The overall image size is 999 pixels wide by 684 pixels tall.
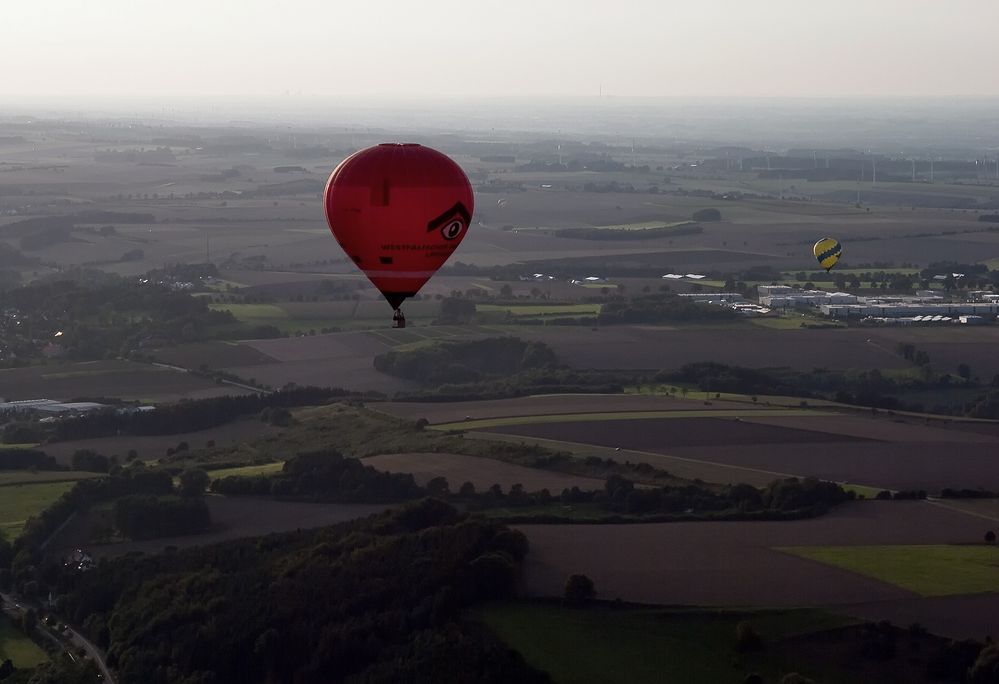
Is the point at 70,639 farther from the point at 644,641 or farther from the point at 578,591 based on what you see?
the point at 644,641

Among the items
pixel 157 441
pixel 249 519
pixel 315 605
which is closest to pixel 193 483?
pixel 249 519

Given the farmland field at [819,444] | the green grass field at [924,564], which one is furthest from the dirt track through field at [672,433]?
→ the green grass field at [924,564]

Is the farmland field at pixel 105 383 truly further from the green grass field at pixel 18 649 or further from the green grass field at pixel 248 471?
the green grass field at pixel 18 649

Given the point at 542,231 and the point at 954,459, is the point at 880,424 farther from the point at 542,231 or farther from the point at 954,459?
the point at 542,231

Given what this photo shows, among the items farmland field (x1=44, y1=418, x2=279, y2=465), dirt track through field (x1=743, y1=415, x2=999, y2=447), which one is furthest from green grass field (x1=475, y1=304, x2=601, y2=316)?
dirt track through field (x1=743, y1=415, x2=999, y2=447)

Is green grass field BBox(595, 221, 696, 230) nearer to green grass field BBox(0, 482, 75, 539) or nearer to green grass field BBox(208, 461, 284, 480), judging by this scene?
green grass field BBox(208, 461, 284, 480)

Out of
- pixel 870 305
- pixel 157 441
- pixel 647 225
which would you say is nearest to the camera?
pixel 157 441
